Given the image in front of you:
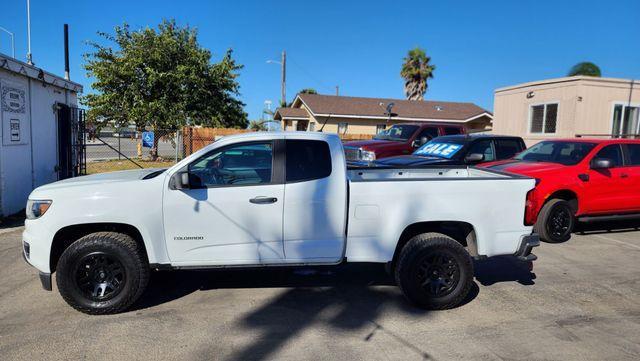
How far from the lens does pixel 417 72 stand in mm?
43656

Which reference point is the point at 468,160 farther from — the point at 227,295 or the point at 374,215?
the point at 227,295

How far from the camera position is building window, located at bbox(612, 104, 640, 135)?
15.4 m

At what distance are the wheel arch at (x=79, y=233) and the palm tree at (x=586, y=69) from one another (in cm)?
2277

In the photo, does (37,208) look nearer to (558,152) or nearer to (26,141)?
(26,141)

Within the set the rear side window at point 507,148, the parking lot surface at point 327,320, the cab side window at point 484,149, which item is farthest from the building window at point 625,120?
the parking lot surface at point 327,320

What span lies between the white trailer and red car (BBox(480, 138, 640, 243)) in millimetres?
9146

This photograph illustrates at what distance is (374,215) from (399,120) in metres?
28.4

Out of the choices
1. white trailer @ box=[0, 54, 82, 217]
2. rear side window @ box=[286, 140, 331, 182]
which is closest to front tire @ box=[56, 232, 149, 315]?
rear side window @ box=[286, 140, 331, 182]

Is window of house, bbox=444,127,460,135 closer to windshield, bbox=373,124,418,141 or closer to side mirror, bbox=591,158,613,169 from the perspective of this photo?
windshield, bbox=373,124,418,141

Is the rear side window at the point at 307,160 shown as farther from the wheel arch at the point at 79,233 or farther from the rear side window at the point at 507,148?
the rear side window at the point at 507,148

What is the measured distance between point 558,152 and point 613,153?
0.90 meters

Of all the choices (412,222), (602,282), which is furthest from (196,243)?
(602,282)

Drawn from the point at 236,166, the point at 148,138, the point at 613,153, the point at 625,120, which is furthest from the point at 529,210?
the point at 148,138

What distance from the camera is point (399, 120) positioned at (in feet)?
106
